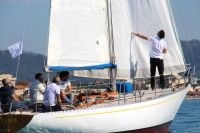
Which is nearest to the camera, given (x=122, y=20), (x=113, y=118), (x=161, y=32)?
(x=113, y=118)

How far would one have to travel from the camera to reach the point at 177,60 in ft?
92.5

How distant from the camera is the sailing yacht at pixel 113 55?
2291cm

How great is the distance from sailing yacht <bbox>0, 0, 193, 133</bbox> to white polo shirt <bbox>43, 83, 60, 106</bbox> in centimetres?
50

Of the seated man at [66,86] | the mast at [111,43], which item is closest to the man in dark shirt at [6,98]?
the seated man at [66,86]

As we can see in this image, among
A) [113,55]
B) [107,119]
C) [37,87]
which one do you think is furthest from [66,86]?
[113,55]

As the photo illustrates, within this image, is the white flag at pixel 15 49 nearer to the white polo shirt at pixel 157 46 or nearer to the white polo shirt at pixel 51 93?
the white polo shirt at pixel 51 93

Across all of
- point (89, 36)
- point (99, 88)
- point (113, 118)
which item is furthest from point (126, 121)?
point (89, 36)

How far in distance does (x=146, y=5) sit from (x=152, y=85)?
3.58 metres

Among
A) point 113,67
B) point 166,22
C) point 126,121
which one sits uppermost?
point 166,22

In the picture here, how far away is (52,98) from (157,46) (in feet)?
18.2

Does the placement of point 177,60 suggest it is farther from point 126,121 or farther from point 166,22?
point 126,121

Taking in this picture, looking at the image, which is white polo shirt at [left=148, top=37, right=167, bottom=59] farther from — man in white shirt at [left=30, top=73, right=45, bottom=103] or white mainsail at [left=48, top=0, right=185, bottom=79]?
man in white shirt at [left=30, top=73, right=45, bottom=103]

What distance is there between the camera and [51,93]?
71.8 ft

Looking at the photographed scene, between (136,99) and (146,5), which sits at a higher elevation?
(146,5)
